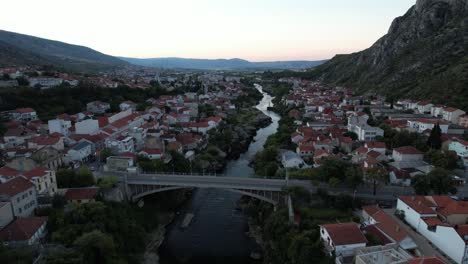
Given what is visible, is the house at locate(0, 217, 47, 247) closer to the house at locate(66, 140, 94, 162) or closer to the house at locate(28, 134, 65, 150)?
the house at locate(66, 140, 94, 162)

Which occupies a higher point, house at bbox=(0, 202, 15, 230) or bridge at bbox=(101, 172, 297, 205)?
house at bbox=(0, 202, 15, 230)

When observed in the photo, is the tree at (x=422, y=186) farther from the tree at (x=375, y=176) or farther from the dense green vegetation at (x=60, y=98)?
the dense green vegetation at (x=60, y=98)

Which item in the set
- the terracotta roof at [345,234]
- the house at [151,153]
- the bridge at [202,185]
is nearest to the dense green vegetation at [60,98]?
the house at [151,153]

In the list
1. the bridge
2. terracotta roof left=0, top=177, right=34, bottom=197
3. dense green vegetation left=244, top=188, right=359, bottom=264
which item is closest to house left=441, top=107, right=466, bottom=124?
dense green vegetation left=244, top=188, right=359, bottom=264

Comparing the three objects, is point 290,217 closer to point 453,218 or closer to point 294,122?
point 453,218

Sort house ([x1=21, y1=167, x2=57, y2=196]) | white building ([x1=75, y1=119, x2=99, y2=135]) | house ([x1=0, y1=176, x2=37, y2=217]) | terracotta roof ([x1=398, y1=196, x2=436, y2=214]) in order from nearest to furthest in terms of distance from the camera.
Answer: terracotta roof ([x1=398, y1=196, x2=436, y2=214]) < house ([x1=0, y1=176, x2=37, y2=217]) < house ([x1=21, y1=167, x2=57, y2=196]) < white building ([x1=75, y1=119, x2=99, y2=135])

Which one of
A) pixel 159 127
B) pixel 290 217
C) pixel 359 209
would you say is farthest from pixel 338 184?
pixel 159 127
